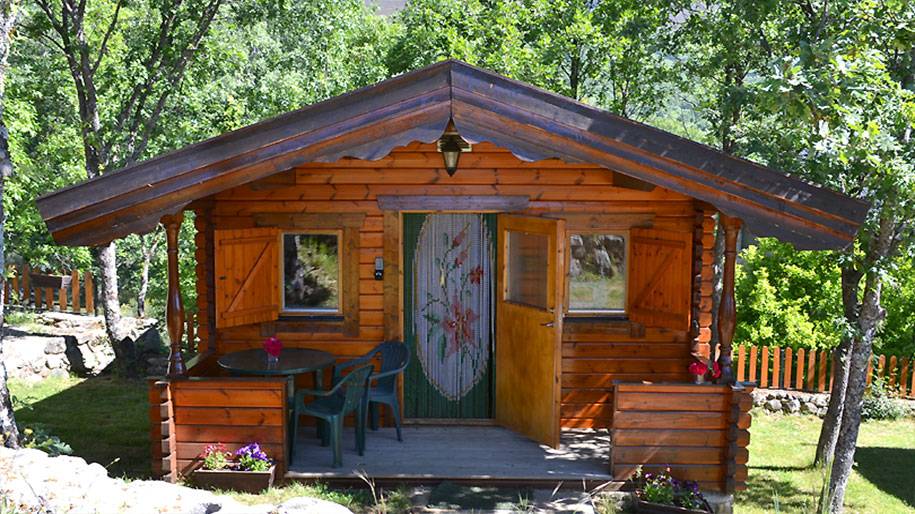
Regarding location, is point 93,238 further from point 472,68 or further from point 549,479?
point 549,479

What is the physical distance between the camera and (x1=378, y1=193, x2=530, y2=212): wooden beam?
8.12m

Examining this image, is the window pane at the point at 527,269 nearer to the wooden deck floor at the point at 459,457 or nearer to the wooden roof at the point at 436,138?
the wooden deck floor at the point at 459,457

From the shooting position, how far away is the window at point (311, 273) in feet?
27.7

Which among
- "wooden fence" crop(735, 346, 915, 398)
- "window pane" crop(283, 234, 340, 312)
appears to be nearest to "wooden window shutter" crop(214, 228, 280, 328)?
"window pane" crop(283, 234, 340, 312)

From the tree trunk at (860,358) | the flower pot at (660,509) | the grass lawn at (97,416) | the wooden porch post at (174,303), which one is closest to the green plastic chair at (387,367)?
the wooden porch post at (174,303)

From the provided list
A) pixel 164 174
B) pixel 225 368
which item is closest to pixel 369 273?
pixel 225 368

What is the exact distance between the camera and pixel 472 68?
6.20m

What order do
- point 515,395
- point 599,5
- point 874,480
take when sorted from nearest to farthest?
point 515,395 < point 874,480 < point 599,5

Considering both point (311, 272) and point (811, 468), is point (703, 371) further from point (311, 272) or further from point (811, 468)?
point (311, 272)

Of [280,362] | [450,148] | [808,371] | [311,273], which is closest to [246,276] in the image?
[311,273]

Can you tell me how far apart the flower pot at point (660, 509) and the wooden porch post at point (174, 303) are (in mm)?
3930

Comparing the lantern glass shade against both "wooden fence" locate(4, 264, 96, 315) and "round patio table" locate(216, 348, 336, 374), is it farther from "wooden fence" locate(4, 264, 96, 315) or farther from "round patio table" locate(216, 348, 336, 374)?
"wooden fence" locate(4, 264, 96, 315)

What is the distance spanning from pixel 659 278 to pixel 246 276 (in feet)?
13.2

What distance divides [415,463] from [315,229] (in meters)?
2.55
